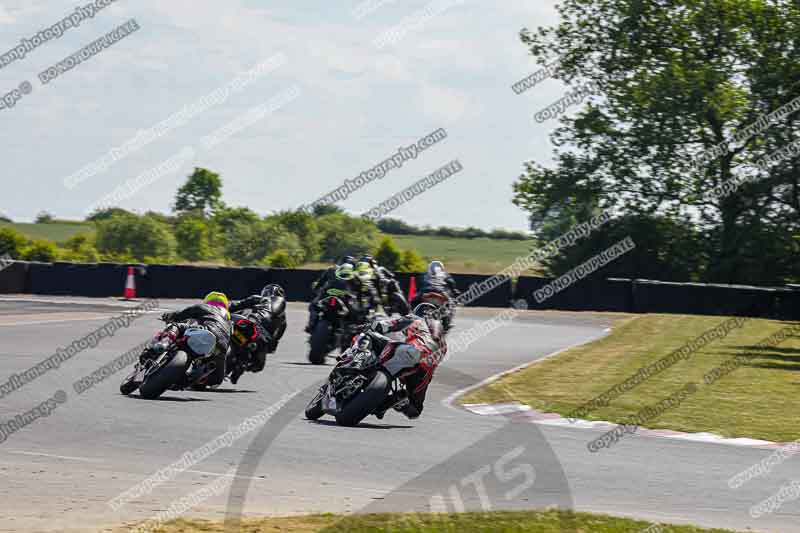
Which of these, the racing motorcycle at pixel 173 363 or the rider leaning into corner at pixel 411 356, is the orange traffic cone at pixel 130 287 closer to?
the racing motorcycle at pixel 173 363

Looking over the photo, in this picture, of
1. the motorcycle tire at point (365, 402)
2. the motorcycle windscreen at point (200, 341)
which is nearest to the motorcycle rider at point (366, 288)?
the motorcycle windscreen at point (200, 341)

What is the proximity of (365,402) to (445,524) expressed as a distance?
13.8 ft

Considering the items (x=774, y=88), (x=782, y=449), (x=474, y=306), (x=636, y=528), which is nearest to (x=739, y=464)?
(x=782, y=449)

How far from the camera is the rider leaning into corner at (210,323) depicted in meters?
13.0

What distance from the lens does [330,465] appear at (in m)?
9.66

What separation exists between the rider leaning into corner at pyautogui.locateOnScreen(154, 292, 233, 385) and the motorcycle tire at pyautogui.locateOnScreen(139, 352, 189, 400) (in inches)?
9.4

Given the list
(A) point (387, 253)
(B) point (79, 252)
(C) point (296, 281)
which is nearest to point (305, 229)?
Result: (B) point (79, 252)

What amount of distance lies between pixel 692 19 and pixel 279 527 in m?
38.7

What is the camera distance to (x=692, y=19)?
4303cm

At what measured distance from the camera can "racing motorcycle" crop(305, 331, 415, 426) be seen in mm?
11719

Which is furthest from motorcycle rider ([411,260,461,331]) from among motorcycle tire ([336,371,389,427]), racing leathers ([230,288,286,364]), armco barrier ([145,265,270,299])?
armco barrier ([145,265,270,299])

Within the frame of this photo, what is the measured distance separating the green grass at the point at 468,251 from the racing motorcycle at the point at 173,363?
5331 centimetres

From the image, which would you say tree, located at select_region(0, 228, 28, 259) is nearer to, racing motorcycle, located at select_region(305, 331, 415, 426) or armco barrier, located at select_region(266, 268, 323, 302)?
armco barrier, located at select_region(266, 268, 323, 302)

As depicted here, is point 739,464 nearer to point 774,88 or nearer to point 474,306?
point 474,306
